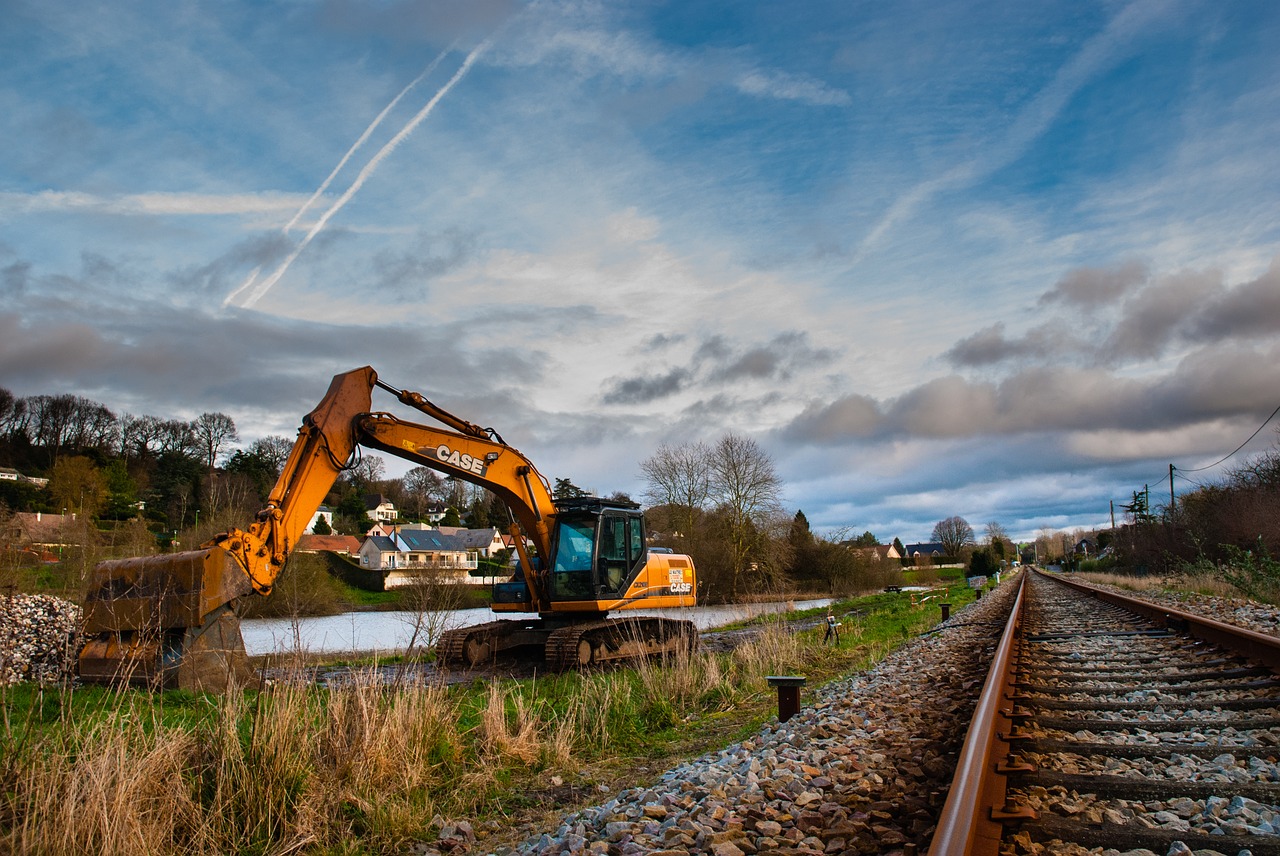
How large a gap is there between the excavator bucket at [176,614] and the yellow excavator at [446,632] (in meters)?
0.02

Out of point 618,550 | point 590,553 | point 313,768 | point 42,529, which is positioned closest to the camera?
point 313,768

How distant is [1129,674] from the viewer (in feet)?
24.6

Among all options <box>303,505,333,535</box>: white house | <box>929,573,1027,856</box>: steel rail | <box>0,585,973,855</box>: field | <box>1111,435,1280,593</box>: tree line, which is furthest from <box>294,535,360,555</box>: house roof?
<box>929,573,1027,856</box>: steel rail

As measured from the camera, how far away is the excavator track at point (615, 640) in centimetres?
1291

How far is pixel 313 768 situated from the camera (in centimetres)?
521

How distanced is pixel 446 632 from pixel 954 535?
403 feet

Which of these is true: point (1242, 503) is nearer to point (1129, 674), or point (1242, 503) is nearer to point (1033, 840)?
point (1129, 674)

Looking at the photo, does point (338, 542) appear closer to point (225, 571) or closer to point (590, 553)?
point (590, 553)

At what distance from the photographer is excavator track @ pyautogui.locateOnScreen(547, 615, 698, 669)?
42.3 feet

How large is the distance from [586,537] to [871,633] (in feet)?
21.2

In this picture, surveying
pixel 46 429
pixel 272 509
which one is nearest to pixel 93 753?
pixel 272 509

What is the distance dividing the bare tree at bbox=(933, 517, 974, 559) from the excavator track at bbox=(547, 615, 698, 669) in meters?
103

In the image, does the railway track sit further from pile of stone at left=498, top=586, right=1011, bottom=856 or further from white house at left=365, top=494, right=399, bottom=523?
white house at left=365, top=494, right=399, bottom=523

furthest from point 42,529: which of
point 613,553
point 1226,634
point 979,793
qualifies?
point 1226,634
